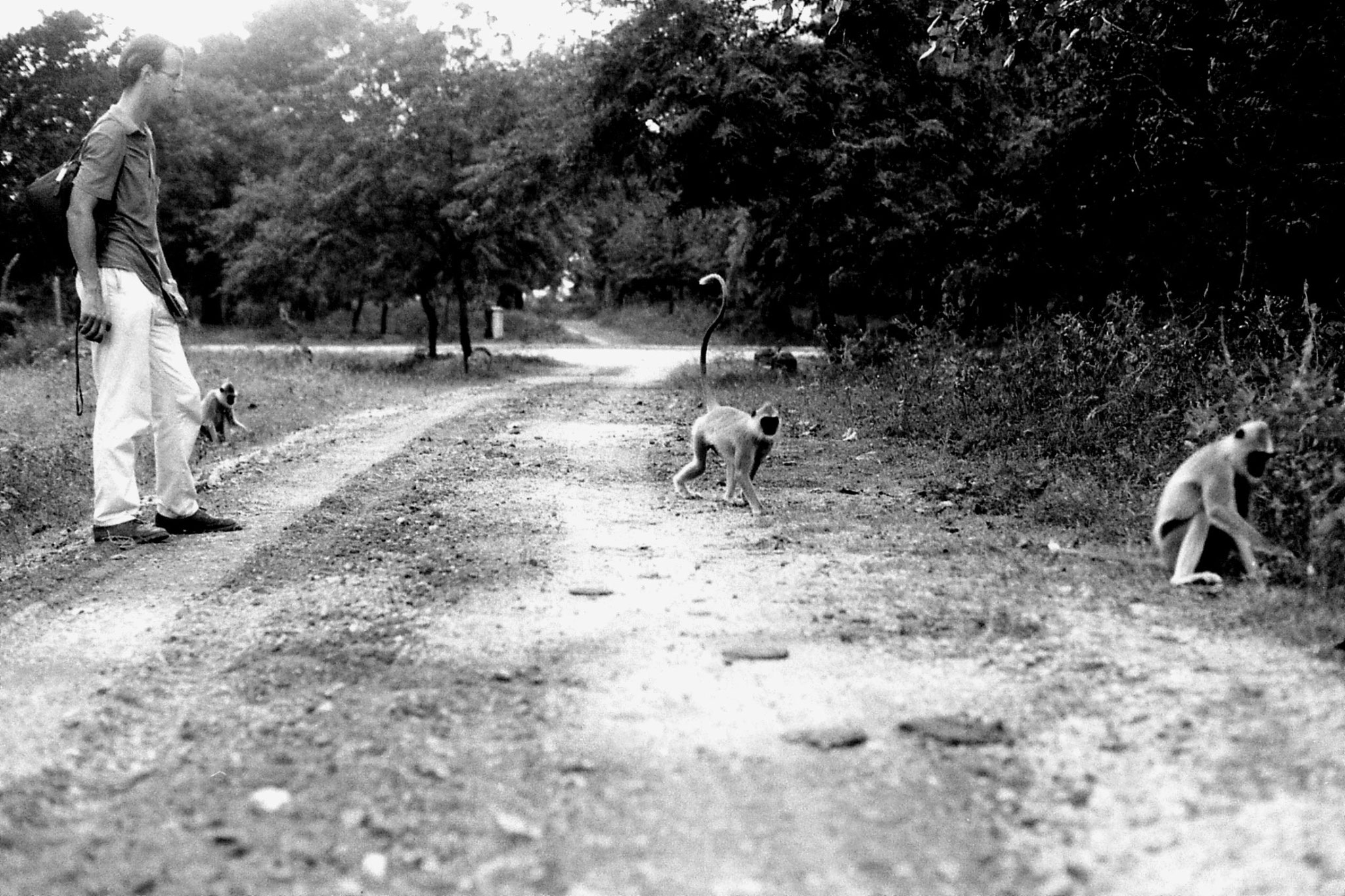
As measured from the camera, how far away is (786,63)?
19797 mm

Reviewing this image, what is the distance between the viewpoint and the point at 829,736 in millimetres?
4266

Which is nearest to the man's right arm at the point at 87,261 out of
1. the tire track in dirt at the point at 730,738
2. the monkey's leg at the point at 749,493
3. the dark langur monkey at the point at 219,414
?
the tire track in dirt at the point at 730,738

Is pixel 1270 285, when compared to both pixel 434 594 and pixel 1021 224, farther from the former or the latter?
pixel 434 594

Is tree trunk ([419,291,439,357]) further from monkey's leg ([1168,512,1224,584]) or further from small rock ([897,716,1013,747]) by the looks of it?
small rock ([897,716,1013,747])

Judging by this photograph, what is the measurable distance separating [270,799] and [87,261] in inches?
187

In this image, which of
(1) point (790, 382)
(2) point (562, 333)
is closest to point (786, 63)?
(1) point (790, 382)

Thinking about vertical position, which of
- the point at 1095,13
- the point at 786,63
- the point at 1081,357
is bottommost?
the point at 1081,357

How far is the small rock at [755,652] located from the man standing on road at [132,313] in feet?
14.0

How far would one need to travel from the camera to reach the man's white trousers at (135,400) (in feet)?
24.7

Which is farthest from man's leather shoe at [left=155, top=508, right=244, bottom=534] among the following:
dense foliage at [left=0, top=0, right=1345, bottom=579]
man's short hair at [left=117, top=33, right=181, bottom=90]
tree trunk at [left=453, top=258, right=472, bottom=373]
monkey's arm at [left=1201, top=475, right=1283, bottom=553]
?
tree trunk at [left=453, top=258, right=472, bottom=373]

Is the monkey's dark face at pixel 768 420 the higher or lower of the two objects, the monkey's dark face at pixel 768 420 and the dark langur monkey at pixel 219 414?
the higher

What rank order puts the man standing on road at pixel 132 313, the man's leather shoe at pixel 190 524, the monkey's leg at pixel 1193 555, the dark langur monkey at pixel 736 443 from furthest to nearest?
the dark langur monkey at pixel 736 443
the man's leather shoe at pixel 190 524
the man standing on road at pixel 132 313
the monkey's leg at pixel 1193 555

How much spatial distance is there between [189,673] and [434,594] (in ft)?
4.87

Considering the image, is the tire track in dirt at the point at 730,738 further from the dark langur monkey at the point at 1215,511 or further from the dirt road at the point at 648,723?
the dark langur monkey at the point at 1215,511
